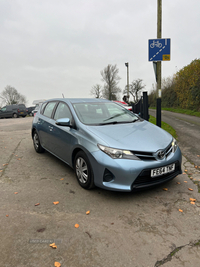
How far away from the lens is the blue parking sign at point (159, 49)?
24.4 ft

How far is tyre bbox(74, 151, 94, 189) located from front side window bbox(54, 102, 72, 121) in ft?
2.99

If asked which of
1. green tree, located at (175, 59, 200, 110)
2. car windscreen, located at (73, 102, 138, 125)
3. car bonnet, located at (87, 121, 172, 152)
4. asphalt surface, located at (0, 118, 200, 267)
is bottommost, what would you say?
asphalt surface, located at (0, 118, 200, 267)

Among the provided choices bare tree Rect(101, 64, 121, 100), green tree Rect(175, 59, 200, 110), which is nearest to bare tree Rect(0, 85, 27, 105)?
bare tree Rect(101, 64, 121, 100)

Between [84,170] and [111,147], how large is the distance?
0.74m

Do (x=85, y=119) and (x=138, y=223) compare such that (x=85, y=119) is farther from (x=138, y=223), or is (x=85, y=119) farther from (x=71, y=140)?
(x=138, y=223)

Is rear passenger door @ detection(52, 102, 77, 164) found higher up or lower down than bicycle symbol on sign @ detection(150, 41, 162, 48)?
lower down

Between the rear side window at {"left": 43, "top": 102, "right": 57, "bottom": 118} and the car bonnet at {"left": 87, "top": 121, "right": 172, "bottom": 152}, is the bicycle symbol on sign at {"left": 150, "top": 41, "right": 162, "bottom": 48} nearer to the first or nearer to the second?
the rear side window at {"left": 43, "top": 102, "right": 57, "bottom": 118}

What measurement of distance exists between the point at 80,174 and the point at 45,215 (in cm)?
96

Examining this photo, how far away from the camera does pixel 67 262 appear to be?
78.1 inches

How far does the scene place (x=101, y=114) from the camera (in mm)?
4223

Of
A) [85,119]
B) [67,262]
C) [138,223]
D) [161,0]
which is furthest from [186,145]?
[161,0]

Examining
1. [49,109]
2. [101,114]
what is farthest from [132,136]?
[49,109]

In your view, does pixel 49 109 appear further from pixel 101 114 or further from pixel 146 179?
pixel 146 179

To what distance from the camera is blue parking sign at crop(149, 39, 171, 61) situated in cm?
743
